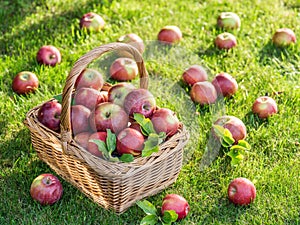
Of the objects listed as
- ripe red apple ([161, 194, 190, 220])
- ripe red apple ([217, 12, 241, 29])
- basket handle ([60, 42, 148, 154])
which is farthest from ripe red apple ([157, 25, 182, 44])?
ripe red apple ([161, 194, 190, 220])

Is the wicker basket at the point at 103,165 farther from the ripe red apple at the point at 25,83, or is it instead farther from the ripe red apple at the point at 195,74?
the ripe red apple at the point at 195,74

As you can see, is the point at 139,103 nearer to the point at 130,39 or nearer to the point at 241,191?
the point at 241,191

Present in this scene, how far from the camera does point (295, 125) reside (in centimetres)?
409

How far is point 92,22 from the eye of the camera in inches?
195

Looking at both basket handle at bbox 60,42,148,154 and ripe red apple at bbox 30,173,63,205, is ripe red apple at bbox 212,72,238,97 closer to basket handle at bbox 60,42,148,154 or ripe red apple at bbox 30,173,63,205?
basket handle at bbox 60,42,148,154

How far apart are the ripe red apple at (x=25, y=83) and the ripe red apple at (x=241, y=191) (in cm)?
164

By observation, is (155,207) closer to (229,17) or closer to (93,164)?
(93,164)

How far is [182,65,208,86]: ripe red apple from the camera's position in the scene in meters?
4.30

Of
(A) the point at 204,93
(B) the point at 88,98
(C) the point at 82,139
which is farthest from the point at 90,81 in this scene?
(A) the point at 204,93

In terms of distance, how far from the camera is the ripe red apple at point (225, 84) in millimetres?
4273

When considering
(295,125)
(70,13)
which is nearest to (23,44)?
(70,13)

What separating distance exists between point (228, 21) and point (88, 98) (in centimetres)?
200

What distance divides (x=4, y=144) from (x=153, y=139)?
3.67 ft

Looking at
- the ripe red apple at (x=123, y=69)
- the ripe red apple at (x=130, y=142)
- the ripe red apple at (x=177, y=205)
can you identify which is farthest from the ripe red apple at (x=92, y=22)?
the ripe red apple at (x=177, y=205)
